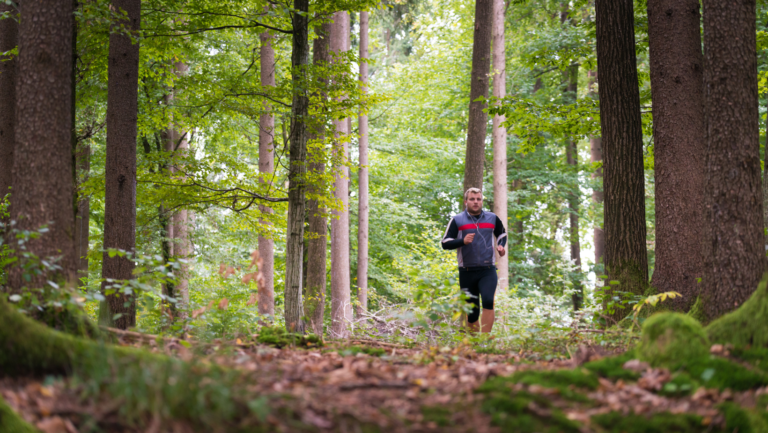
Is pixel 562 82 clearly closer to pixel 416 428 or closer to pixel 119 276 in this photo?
pixel 119 276

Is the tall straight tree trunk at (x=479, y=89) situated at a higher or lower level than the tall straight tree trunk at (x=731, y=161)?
higher

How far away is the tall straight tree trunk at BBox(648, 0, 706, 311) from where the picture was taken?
238 inches

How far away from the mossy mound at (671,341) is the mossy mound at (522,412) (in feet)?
3.86

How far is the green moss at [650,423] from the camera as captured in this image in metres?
2.56

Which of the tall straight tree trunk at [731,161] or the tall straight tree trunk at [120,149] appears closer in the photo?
the tall straight tree trunk at [731,161]

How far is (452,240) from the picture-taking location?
23.1 ft

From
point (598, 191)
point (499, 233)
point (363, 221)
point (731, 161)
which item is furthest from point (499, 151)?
point (731, 161)

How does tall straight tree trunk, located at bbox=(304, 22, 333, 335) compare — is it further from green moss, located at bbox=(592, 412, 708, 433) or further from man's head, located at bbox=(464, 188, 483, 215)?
green moss, located at bbox=(592, 412, 708, 433)

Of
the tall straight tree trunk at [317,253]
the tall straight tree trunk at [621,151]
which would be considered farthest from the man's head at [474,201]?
the tall straight tree trunk at [317,253]

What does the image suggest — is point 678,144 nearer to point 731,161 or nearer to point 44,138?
point 731,161

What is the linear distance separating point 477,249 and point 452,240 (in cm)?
40

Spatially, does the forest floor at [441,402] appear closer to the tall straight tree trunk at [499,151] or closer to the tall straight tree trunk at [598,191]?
the tall straight tree trunk at [499,151]

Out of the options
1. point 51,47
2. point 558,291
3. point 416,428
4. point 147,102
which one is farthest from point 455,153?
point 416,428

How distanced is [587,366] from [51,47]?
4.54 m
